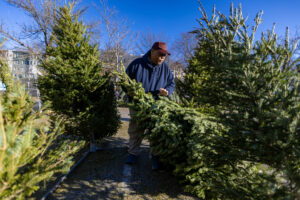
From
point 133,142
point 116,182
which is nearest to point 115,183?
point 116,182

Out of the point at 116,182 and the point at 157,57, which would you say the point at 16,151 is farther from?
the point at 157,57

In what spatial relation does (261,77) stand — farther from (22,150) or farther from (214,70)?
(22,150)

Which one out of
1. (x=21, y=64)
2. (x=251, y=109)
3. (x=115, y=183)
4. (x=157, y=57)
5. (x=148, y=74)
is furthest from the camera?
(x=21, y=64)

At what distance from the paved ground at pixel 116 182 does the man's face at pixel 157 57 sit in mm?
2230

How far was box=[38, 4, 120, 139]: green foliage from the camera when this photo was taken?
147 inches

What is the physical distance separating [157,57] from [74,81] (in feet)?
6.48

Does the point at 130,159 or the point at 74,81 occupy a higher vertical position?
the point at 74,81

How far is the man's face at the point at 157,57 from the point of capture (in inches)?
128

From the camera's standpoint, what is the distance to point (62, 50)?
385 centimetres

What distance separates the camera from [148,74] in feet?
11.3

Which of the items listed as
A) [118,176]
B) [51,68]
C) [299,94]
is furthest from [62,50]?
[299,94]

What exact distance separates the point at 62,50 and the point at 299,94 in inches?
169

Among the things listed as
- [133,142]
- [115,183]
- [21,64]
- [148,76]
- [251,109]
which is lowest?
[115,183]

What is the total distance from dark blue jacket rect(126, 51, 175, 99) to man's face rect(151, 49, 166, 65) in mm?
90
